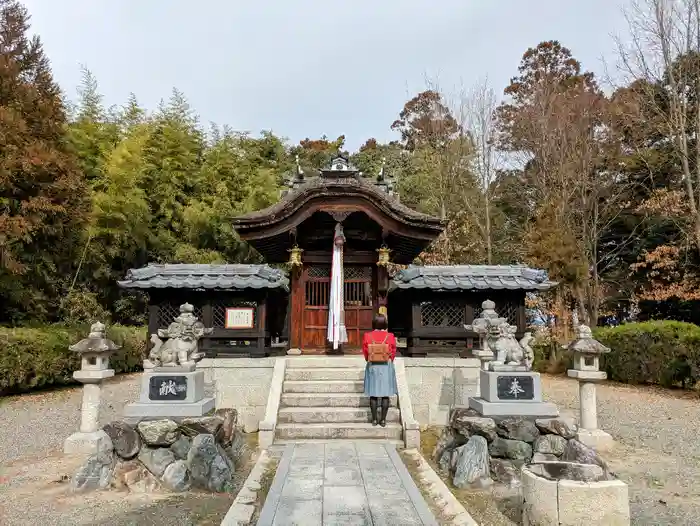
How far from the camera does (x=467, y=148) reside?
69.9 ft

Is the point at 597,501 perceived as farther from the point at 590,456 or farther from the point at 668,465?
the point at 668,465

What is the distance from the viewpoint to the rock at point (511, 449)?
5.83m

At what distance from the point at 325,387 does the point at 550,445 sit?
3626 mm

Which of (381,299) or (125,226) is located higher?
(125,226)

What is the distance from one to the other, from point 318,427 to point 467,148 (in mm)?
17060

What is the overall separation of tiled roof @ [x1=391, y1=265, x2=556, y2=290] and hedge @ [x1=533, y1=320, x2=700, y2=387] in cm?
439

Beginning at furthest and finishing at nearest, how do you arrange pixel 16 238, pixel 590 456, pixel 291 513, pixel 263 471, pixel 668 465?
pixel 16 238 < pixel 668 465 < pixel 263 471 < pixel 590 456 < pixel 291 513

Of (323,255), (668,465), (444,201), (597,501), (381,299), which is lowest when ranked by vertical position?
(668,465)

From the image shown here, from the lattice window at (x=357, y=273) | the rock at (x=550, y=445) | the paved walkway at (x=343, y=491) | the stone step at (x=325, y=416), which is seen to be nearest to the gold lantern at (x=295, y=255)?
the lattice window at (x=357, y=273)

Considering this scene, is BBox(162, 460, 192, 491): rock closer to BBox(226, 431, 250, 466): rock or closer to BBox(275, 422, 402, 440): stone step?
BBox(226, 431, 250, 466): rock

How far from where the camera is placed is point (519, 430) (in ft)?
19.6

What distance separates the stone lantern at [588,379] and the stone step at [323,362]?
11.9 ft

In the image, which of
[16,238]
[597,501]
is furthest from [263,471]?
[16,238]

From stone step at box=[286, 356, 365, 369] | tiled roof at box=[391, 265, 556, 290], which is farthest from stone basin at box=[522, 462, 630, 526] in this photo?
tiled roof at box=[391, 265, 556, 290]
